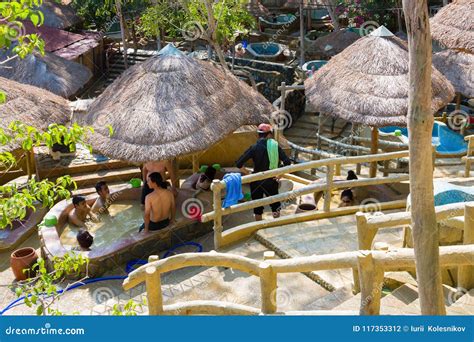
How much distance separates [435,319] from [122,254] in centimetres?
545

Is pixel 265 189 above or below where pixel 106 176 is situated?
above

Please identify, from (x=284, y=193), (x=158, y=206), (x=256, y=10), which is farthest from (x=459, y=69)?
(x=256, y=10)

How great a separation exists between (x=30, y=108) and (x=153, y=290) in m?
6.62

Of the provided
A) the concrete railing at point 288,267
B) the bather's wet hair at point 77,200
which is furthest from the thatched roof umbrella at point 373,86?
the concrete railing at point 288,267

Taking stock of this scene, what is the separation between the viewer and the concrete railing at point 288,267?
372 centimetres

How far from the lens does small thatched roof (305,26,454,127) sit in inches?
361

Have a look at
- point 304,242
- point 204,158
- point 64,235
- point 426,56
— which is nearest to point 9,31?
point 426,56

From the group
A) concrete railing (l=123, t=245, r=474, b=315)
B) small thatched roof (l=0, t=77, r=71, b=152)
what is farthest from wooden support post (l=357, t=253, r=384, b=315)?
small thatched roof (l=0, t=77, r=71, b=152)

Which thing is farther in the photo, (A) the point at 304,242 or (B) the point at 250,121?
(B) the point at 250,121

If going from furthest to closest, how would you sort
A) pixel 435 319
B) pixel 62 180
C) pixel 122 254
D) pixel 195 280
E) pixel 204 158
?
pixel 204 158
pixel 122 254
pixel 195 280
pixel 62 180
pixel 435 319

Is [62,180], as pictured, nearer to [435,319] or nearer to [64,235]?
[435,319]

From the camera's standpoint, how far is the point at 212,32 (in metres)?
12.3

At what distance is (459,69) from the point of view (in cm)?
1427

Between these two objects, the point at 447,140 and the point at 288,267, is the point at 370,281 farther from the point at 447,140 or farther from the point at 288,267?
the point at 447,140
